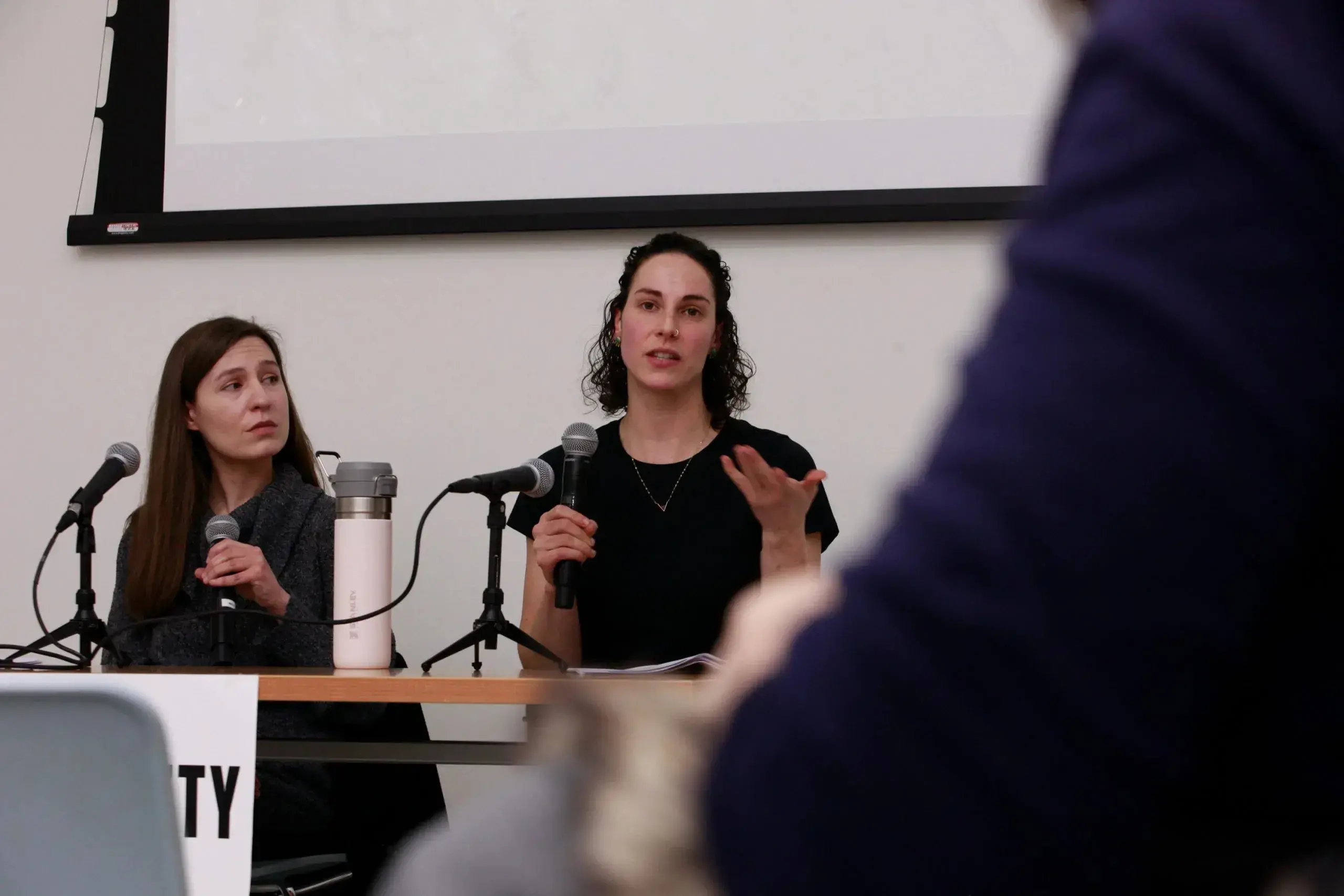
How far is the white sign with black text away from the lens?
4.47 ft

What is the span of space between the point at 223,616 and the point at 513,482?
474 mm

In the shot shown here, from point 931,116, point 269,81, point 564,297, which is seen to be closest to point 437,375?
point 564,297

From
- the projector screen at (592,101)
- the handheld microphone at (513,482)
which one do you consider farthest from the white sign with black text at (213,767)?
the projector screen at (592,101)

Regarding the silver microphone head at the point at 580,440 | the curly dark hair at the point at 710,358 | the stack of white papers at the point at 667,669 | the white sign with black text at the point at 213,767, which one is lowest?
the white sign with black text at the point at 213,767

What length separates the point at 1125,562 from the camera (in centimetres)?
19

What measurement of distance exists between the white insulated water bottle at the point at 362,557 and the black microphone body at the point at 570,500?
0.25 metres

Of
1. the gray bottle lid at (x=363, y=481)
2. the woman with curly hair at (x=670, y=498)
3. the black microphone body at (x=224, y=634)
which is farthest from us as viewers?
the woman with curly hair at (x=670, y=498)

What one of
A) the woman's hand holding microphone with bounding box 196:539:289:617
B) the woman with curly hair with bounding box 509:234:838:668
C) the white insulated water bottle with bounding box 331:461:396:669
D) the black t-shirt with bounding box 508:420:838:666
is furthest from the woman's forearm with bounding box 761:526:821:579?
the woman's hand holding microphone with bounding box 196:539:289:617

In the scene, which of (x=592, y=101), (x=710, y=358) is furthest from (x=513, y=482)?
(x=592, y=101)

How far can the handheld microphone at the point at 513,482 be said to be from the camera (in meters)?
1.87

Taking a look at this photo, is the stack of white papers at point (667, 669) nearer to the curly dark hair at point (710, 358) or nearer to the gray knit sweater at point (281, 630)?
the gray knit sweater at point (281, 630)

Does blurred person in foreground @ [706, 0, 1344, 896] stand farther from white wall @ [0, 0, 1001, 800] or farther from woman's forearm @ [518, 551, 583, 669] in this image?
white wall @ [0, 0, 1001, 800]

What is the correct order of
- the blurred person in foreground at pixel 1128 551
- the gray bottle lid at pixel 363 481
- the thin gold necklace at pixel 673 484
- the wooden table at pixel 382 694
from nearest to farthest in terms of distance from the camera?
the blurred person in foreground at pixel 1128 551
the wooden table at pixel 382 694
the gray bottle lid at pixel 363 481
the thin gold necklace at pixel 673 484

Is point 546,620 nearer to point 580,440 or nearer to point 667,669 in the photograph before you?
point 580,440
